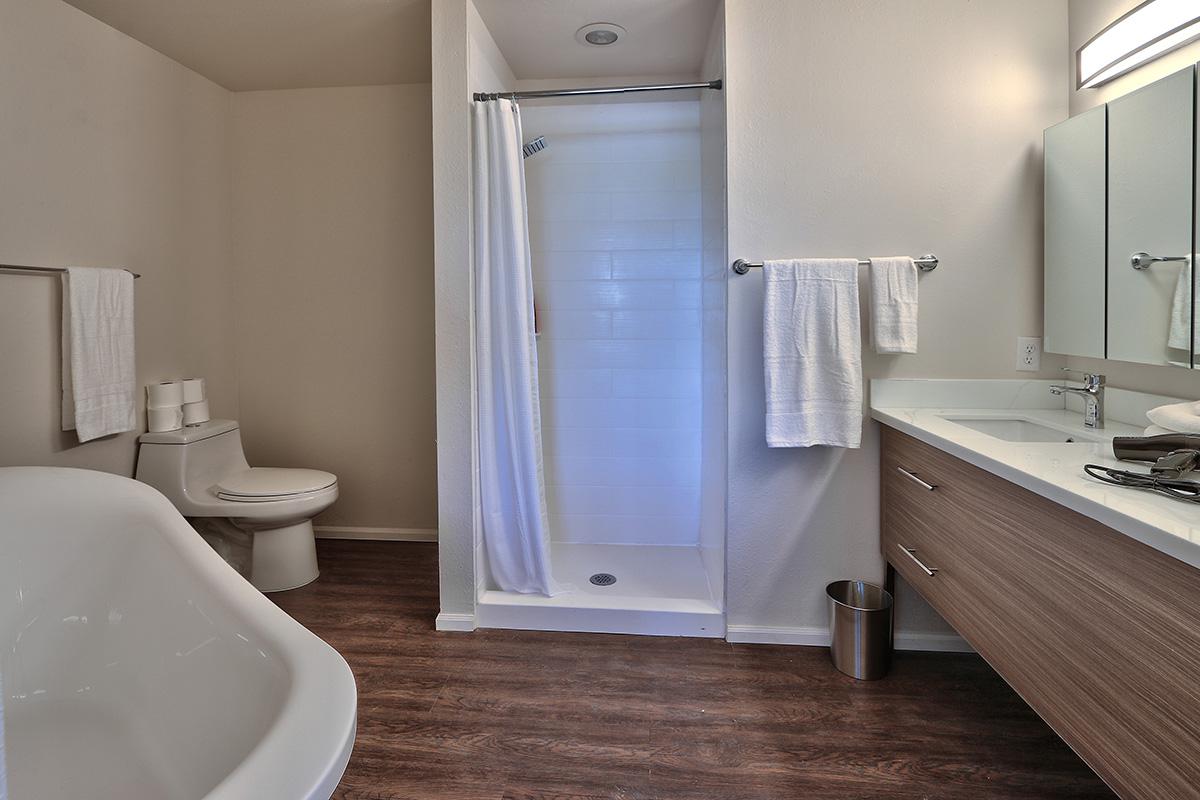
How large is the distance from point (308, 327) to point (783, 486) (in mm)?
2495

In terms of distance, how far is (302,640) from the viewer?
3.53 feet

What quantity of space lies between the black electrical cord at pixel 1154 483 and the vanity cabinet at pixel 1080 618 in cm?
10

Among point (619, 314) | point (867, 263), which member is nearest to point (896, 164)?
point (867, 263)

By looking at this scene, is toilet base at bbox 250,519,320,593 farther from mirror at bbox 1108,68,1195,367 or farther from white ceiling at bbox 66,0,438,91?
mirror at bbox 1108,68,1195,367

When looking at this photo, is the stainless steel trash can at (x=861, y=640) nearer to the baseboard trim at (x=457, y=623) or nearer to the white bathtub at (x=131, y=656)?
the baseboard trim at (x=457, y=623)

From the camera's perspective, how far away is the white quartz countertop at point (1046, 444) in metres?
1.00

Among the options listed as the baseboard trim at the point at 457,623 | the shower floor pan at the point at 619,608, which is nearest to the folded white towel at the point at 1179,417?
the shower floor pan at the point at 619,608

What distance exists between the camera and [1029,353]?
2.14 metres

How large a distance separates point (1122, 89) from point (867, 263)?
798 millimetres

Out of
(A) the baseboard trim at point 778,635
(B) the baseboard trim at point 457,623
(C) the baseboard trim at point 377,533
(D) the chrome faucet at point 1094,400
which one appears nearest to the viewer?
(D) the chrome faucet at point 1094,400

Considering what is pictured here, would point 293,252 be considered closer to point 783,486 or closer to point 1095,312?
point 783,486

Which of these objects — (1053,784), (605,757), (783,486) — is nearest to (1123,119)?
(783,486)

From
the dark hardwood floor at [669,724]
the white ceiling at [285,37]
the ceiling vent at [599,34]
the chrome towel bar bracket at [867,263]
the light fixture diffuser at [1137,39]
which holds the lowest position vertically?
the dark hardwood floor at [669,724]

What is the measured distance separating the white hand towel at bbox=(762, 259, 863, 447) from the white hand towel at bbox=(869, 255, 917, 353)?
0.07 metres
